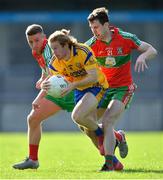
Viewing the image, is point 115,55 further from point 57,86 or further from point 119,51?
point 57,86

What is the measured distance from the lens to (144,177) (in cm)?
926

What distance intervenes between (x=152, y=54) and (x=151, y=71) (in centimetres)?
1537

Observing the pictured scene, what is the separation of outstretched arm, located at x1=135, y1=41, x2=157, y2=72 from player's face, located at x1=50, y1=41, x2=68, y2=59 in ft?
2.87

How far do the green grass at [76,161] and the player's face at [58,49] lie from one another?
1.41 metres

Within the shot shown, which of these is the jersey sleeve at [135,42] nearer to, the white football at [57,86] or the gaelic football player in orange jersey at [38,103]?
the gaelic football player in orange jersey at [38,103]

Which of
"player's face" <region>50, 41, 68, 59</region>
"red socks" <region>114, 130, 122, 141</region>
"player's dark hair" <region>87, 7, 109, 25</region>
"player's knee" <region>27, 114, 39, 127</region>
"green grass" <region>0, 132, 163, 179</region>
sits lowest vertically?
"green grass" <region>0, 132, 163, 179</region>

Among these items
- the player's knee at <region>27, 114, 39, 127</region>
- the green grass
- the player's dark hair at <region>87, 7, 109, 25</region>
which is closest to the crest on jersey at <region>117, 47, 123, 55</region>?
the player's dark hair at <region>87, 7, 109, 25</region>

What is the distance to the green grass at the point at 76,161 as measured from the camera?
377 inches

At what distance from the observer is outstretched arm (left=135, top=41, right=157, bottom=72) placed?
10.0 m

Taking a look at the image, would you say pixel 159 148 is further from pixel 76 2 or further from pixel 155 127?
pixel 76 2

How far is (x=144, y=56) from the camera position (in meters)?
10.3

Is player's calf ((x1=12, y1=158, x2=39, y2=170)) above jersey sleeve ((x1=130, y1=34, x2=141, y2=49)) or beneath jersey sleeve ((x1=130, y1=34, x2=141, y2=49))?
beneath

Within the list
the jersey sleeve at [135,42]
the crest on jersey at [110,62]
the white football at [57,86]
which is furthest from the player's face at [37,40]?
the jersey sleeve at [135,42]

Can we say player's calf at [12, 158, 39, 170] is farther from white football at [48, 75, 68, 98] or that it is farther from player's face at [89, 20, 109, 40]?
player's face at [89, 20, 109, 40]
